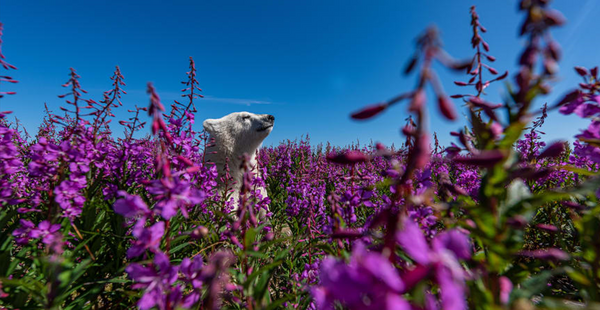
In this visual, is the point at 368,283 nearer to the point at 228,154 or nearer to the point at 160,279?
the point at 160,279

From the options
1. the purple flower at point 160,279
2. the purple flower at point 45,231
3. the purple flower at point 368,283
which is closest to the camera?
the purple flower at point 368,283

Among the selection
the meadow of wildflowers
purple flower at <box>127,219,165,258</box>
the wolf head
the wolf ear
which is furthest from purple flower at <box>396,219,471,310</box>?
the wolf ear

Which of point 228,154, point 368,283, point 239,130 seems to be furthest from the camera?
point 239,130

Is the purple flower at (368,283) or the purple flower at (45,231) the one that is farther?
the purple flower at (45,231)

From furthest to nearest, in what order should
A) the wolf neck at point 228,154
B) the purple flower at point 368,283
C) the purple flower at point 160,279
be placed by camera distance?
the wolf neck at point 228,154
the purple flower at point 160,279
the purple flower at point 368,283

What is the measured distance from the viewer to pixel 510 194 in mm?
797

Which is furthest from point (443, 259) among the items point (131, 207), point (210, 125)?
point (210, 125)

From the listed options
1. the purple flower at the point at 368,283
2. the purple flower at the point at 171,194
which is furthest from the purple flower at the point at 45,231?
the purple flower at the point at 368,283

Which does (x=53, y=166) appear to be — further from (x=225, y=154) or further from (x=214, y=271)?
(x=225, y=154)

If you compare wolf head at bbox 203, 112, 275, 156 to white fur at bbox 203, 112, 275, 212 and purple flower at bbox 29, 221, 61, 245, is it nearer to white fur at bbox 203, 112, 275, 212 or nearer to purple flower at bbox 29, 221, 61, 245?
white fur at bbox 203, 112, 275, 212

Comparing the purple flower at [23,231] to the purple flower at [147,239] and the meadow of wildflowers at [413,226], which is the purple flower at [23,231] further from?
the purple flower at [147,239]

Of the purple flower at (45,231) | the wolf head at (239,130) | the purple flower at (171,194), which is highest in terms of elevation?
the wolf head at (239,130)

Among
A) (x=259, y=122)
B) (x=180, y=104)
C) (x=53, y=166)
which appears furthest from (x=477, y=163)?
(x=259, y=122)

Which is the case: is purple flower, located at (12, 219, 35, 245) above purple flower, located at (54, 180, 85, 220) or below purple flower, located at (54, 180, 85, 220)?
below
